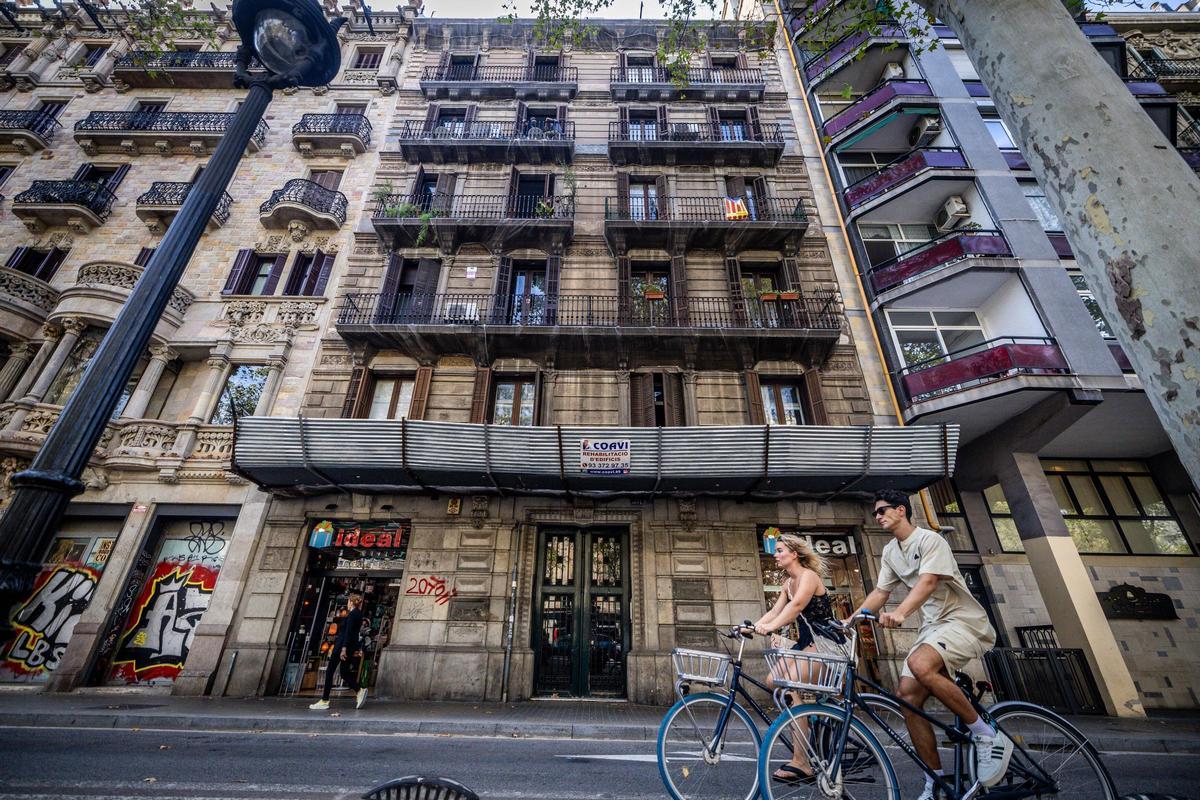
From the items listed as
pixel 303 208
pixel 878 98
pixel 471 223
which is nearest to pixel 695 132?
pixel 878 98

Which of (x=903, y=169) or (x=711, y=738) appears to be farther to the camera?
(x=903, y=169)

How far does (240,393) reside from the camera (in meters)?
12.4

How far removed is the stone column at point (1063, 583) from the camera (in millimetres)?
8828

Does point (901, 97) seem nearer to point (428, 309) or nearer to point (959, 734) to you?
point (428, 309)

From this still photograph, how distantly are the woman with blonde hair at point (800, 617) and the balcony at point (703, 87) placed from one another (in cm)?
1789

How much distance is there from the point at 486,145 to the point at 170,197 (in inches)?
410

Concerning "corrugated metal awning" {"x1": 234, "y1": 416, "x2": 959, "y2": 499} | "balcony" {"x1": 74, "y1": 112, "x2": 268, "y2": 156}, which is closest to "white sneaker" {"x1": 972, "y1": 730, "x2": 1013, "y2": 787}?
"corrugated metal awning" {"x1": 234, "y1": 416, "x2": 959, "y2": 499}

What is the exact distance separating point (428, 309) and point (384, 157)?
7.09 m

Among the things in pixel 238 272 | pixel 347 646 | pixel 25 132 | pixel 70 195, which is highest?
pixel 25 132

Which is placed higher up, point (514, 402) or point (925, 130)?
point (925, 130)

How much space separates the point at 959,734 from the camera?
10.1 feet

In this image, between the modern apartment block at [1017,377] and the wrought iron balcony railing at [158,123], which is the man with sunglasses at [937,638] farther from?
the wrought iron balcony railing at [158,123]

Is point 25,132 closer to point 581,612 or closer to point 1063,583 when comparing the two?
point 581,612

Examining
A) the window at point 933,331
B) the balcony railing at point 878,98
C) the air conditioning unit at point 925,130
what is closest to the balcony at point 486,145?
the balcony railing at point 878,98
